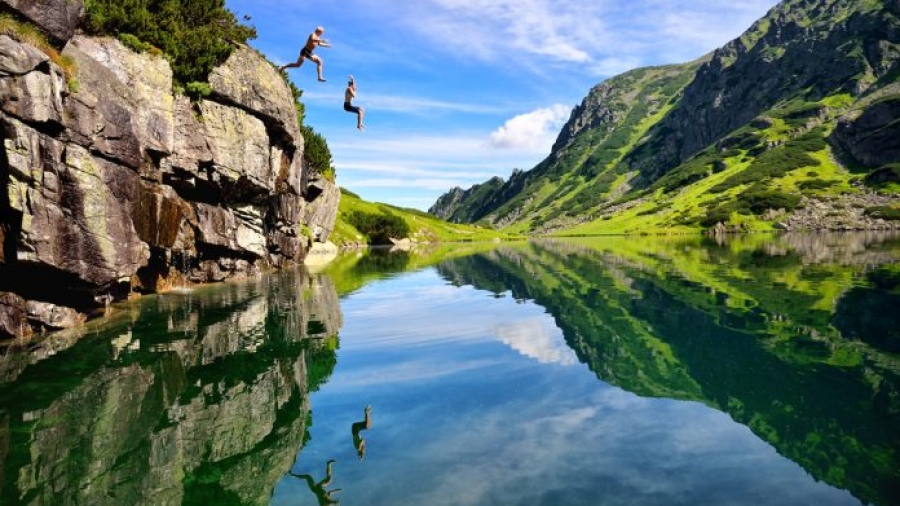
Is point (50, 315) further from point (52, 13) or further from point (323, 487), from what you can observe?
point (323, 487)

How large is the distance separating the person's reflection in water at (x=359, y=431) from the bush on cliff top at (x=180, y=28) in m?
38.2

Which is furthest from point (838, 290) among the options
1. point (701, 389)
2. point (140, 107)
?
point (140, 107)

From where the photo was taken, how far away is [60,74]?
28438mm

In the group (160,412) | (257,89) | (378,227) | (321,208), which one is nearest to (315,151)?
(321,208)

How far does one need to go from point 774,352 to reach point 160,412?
24441 mm

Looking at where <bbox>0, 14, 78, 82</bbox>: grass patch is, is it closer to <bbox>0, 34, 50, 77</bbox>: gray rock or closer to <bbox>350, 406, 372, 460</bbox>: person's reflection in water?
<bbox>0, 34, 50, 77</bbox>: gray rock

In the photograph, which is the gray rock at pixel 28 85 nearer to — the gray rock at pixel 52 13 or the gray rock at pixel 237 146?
the gray rock at pixel 52 13

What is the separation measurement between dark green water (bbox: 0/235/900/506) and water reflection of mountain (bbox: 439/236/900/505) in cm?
11

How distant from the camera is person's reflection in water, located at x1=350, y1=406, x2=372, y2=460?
47.9 ft

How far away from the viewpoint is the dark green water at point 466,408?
12547mm

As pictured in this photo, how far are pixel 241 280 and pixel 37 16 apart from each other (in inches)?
1338

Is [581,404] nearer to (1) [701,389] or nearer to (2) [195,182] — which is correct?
(1) [701,389]

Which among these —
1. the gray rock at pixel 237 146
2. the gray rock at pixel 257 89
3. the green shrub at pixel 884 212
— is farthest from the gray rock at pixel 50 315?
the green shrub at pixel 884 212

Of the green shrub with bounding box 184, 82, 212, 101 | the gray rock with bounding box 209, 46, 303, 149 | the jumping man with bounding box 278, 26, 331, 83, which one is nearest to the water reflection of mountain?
the jumping man with bounding box 278, 26, 331, 83
